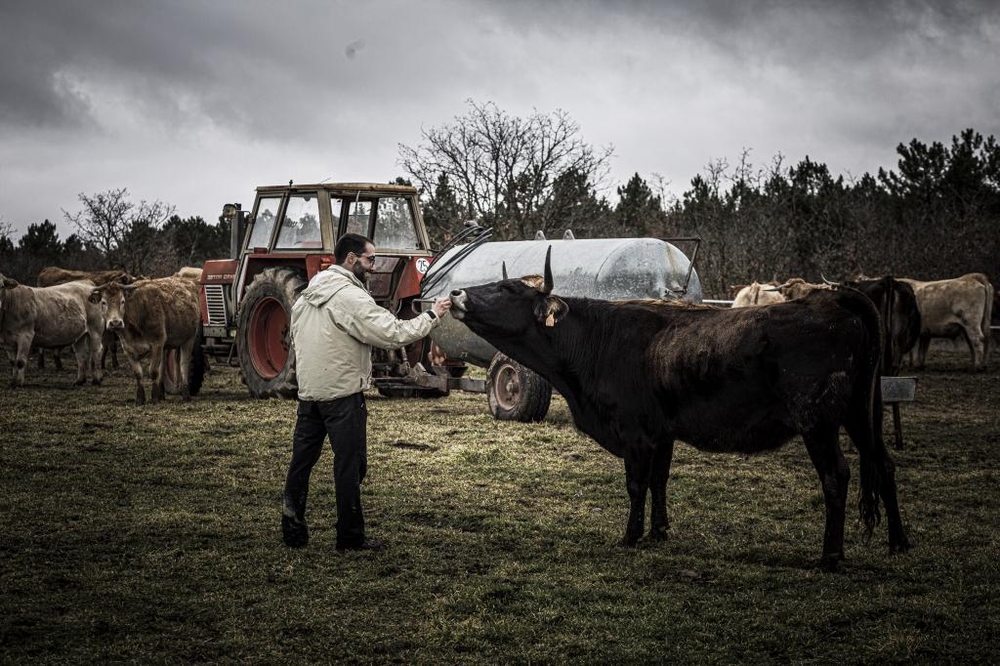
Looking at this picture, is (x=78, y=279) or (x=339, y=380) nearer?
(x=339, y=380)

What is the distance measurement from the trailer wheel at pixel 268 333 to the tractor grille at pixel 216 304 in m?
1.32

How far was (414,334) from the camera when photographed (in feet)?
19.9

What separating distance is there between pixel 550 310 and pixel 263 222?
333 inches

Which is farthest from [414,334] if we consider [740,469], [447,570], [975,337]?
[975,337]

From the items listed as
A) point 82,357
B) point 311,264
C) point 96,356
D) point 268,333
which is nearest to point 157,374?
point 268,333

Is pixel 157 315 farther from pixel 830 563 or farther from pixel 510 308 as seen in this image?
pixel 830 563

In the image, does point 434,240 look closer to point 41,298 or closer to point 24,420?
point 41,298

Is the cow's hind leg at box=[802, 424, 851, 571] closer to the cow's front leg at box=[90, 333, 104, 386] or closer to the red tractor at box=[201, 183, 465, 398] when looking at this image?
the red tractor at box=[201, 183, 465, 398]

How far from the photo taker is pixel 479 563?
5.82 metres

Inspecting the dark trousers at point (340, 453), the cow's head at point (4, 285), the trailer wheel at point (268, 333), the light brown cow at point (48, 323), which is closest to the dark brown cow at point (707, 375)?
the dark trousers at point (340, 453)

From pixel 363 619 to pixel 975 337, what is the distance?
1690 centimetres

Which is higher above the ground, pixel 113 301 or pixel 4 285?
pixel 4 285

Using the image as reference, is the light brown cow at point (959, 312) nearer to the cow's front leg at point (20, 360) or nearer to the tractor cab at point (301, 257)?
the tractor cab at point (301, 257)

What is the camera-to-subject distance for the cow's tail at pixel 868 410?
581 centimetres
